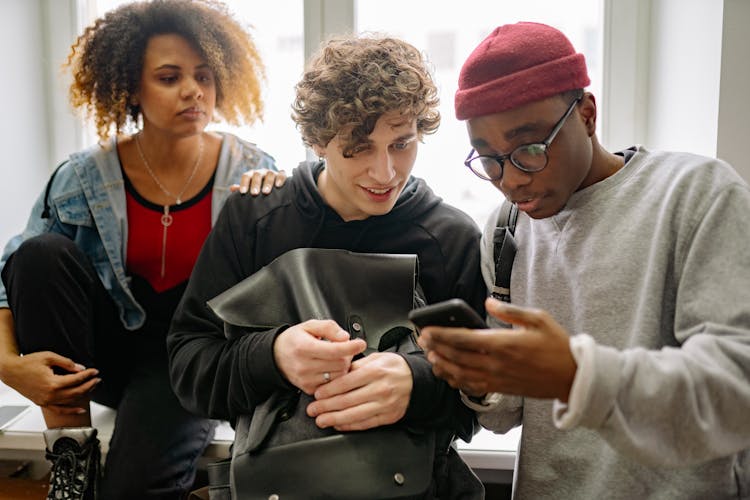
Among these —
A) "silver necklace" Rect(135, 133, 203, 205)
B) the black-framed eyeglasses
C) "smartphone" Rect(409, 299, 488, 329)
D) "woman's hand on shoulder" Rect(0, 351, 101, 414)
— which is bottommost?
"woman's hand on shoulder" Rect(0, 351, 101, 414)

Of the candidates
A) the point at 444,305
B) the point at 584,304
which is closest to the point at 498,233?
the point at 584,304

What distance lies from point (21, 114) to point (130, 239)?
0.70 metres

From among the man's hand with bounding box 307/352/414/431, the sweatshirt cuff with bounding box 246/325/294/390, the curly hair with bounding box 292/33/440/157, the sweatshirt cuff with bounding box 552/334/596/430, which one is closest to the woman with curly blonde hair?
the curly hair with bounding box 292/33/440/157

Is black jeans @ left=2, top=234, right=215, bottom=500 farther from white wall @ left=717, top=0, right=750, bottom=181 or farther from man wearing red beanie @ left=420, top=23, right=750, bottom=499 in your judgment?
Result: white wall @ left=717, top=0, right=750, bottom=181

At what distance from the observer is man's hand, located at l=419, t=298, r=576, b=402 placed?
36.7 inches

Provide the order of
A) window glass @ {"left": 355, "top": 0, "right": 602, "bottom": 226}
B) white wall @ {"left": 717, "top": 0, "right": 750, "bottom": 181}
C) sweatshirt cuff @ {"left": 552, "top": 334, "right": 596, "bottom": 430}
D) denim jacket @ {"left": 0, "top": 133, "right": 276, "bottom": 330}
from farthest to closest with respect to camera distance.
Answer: window glass @ {"left": 355, "top": 0, "right": 602, "bottom": 226}, denim jacket @ {"left": 0, "top": 133, "right": 276, "bottom": 330}, white wall @ {"left": 717, "top": 0, "right": 750, "bottom": 181}, sweatshirt cuff @ {"left": 552, "top": 334, "right": 596, "bottom": 430}

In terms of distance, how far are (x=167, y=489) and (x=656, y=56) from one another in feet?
5.61

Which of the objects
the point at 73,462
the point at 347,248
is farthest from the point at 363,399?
the point at 73,462

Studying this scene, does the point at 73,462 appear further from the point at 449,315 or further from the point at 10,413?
the point at 449,315

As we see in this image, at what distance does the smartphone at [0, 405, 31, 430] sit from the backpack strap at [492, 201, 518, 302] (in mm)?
1424

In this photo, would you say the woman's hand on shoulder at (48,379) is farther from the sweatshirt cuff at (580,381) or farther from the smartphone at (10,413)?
the sweatshirt cuff at (580,381)

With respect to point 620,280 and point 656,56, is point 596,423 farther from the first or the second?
point 656,56

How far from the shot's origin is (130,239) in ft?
6.17

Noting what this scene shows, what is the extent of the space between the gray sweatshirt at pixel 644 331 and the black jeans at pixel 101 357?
2.57 feet
